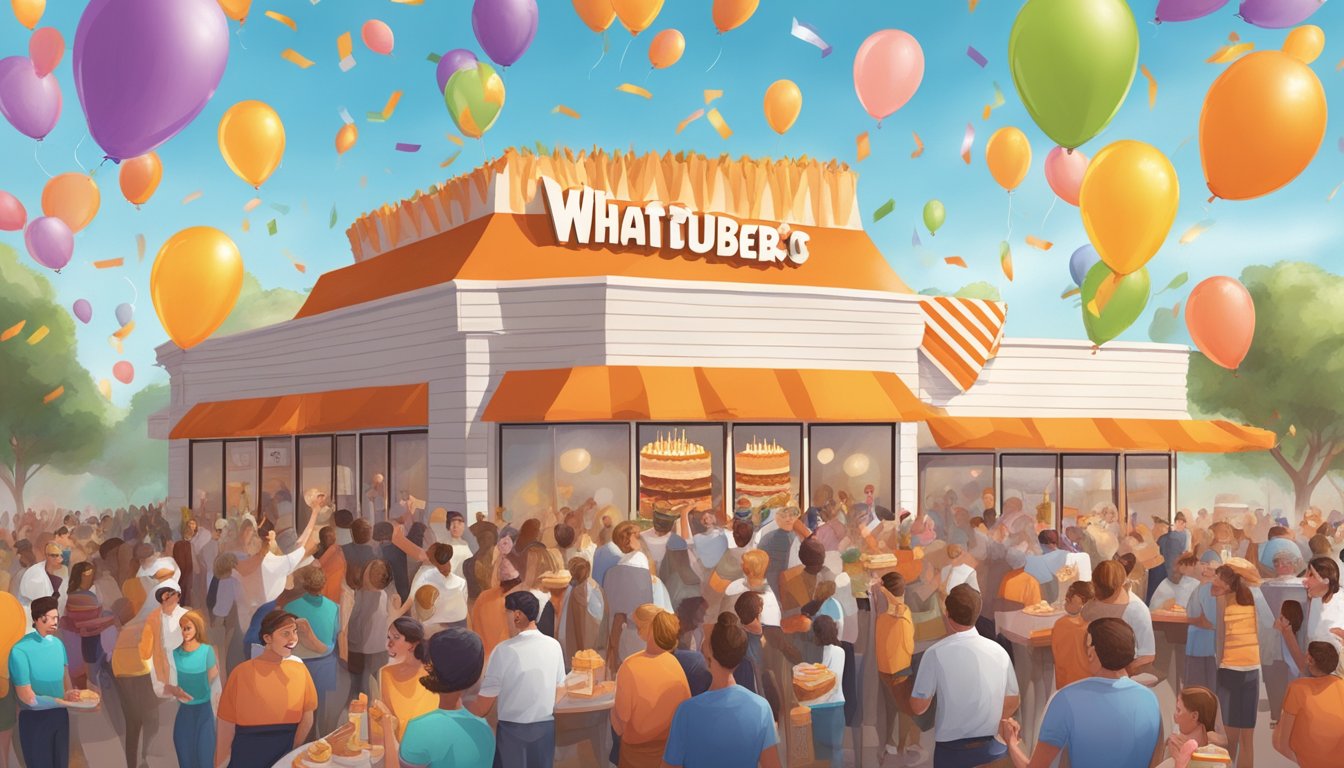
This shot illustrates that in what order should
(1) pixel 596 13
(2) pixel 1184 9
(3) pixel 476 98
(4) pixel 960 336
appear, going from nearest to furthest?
(2) pixel 1184 9 < (1) pixel 596 13 < (3) pixel 476 98 < (4) pixel 960 336

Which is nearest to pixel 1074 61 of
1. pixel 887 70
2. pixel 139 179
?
pixel 887 70

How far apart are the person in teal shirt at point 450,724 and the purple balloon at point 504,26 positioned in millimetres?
14577

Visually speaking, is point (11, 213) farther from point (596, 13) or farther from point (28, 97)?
point (596, 13)

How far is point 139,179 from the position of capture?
21281 mm

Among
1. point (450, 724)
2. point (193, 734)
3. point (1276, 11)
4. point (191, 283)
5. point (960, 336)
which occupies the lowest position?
point (193, 734)

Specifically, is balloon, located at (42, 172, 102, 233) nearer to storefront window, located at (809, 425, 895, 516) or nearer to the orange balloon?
the orange balloon

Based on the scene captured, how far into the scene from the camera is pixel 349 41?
67.6ft

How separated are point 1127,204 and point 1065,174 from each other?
749cm

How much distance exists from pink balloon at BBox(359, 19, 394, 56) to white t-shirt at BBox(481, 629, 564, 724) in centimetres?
1904

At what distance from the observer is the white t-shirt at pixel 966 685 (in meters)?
6.93

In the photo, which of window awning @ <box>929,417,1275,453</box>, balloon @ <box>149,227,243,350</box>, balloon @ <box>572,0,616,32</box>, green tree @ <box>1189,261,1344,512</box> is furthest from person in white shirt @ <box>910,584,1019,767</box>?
green tree @ <box>1189,261,1344,512</box>

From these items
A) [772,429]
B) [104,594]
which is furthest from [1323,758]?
[772,429]

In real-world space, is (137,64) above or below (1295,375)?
above

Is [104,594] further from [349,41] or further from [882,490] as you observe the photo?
[882,490]
